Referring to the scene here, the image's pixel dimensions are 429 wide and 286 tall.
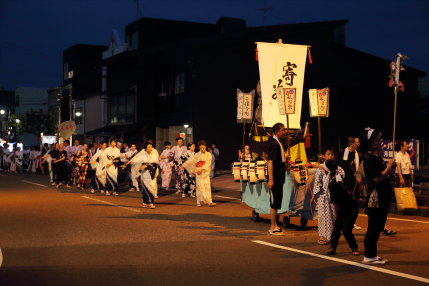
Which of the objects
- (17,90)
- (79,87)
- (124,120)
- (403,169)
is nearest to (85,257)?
(403,169)

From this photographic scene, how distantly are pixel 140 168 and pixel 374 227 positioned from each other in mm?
9033

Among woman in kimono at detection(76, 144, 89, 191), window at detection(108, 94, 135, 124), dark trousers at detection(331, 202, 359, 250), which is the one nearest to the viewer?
dark trousers at detection(331, 202, 359, 250)

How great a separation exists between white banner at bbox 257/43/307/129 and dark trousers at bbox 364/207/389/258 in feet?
19.7

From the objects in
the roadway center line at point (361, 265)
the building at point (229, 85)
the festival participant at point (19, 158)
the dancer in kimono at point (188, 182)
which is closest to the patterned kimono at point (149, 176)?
the dancer in kimono at point (188, 182)

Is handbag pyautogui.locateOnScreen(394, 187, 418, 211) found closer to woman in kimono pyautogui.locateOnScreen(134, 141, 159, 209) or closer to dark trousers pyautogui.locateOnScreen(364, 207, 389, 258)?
dark trousers pyautogui.locateOnScreen(364, 207, 389, 258)

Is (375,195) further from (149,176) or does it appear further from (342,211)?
(149,176)

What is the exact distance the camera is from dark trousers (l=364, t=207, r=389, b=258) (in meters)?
7.66

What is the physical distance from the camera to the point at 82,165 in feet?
74.4

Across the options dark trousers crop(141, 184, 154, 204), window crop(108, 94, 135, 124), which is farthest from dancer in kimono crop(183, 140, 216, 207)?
window crop(108, 94, 135, 124)

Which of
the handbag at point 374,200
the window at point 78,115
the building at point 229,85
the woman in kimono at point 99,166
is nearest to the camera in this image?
the handbag at point 374,200

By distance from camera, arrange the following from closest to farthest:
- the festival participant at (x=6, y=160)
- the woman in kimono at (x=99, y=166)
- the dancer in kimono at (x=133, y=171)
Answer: the woman in kimono at (x=99, y=166) < the dancer in kimono at (x=133, y=171) < the festival participant at (x=6, y=160)

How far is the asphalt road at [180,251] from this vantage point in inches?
271

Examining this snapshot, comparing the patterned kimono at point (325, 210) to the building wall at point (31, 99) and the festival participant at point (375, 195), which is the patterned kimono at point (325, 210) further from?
the building wall at point (31, 99)

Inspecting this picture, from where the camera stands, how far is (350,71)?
1411 inches
